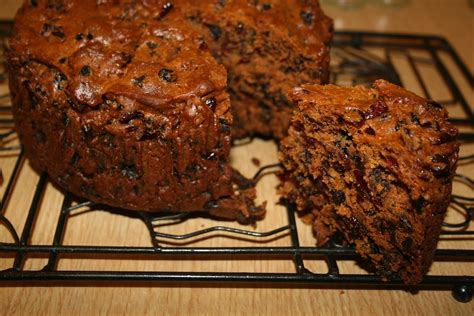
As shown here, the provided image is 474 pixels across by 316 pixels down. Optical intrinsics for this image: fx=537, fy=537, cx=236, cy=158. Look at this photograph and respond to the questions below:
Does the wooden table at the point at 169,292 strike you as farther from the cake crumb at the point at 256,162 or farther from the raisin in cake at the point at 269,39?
the raisin in cake at the point at 269,39

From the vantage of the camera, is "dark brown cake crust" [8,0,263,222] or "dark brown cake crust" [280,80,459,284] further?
"dark brown cake crust" [8,0,263,222]

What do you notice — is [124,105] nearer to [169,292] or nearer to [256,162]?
[169,292]

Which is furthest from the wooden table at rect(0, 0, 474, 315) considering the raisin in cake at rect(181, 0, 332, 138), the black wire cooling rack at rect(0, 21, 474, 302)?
the raisin in cake at rect(181, 0, 332, 138)

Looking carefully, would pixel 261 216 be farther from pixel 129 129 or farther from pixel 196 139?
pixel 129 129

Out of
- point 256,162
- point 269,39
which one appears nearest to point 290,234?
point 256,162

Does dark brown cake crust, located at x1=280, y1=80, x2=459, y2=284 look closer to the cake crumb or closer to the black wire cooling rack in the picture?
the black wire cooling rack

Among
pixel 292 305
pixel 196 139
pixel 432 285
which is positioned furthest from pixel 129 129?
pixel 432 285

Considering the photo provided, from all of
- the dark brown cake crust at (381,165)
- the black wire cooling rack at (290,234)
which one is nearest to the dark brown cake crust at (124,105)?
the black wire cooling rack at (290,234)

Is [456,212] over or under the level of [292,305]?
over
